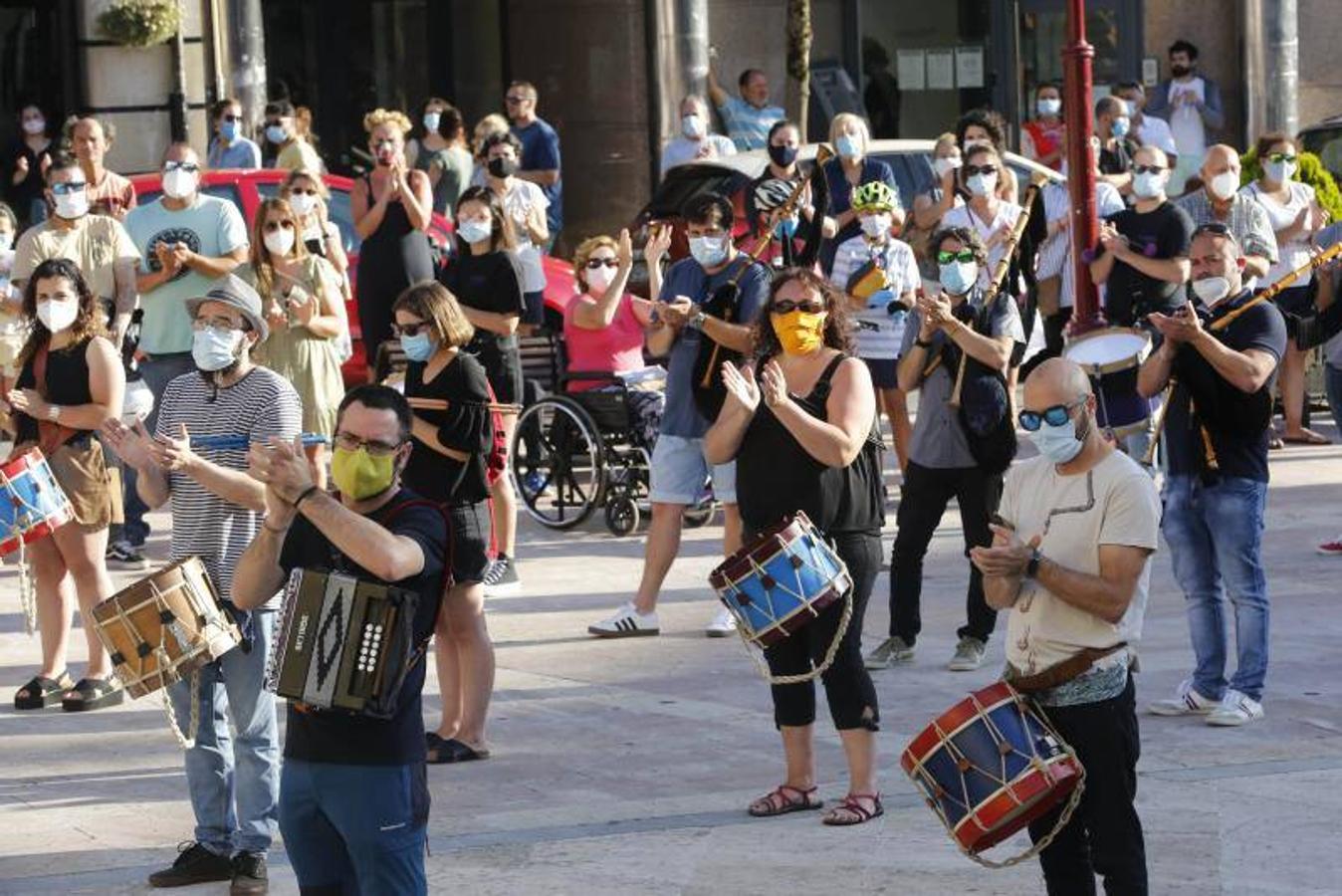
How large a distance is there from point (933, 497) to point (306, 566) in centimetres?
491

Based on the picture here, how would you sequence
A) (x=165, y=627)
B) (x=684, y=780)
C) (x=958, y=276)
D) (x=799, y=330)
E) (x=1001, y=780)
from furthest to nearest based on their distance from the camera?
(x=958, y=276)
(x=684, y=780)
(x=799, y=330)
(x=165, y=627)
(x=1001, y=780)

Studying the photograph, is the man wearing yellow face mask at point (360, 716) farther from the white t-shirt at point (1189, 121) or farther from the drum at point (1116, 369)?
the white t-shirt at point (1189, 121)

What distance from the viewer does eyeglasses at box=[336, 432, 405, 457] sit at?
7.00 metres

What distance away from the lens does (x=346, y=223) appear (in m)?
18.3

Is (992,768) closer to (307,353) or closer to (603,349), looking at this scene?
(307,353)

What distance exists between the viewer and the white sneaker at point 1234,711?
10.3 metres

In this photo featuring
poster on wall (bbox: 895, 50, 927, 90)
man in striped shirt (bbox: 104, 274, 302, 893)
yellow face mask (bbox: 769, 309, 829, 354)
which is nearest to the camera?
man in striped shirt (bbox: 104, 274, 302, 893)

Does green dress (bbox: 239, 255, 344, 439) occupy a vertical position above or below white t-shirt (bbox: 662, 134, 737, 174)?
below

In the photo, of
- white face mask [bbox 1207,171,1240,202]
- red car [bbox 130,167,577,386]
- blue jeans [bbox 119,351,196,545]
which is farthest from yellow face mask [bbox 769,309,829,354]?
red car [bbox 130,167,577,386]

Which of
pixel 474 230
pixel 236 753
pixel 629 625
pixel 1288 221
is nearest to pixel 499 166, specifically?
pixel 474 230

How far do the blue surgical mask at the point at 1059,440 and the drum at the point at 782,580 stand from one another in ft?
4.95

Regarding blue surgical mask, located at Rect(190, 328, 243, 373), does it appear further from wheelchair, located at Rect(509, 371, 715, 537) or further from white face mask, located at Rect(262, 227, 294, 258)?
wheelchair, located at Rect(509, 371, 715, 537)

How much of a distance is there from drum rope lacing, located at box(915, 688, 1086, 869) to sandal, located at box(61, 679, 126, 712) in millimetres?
4588

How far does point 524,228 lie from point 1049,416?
1021 centimetres
